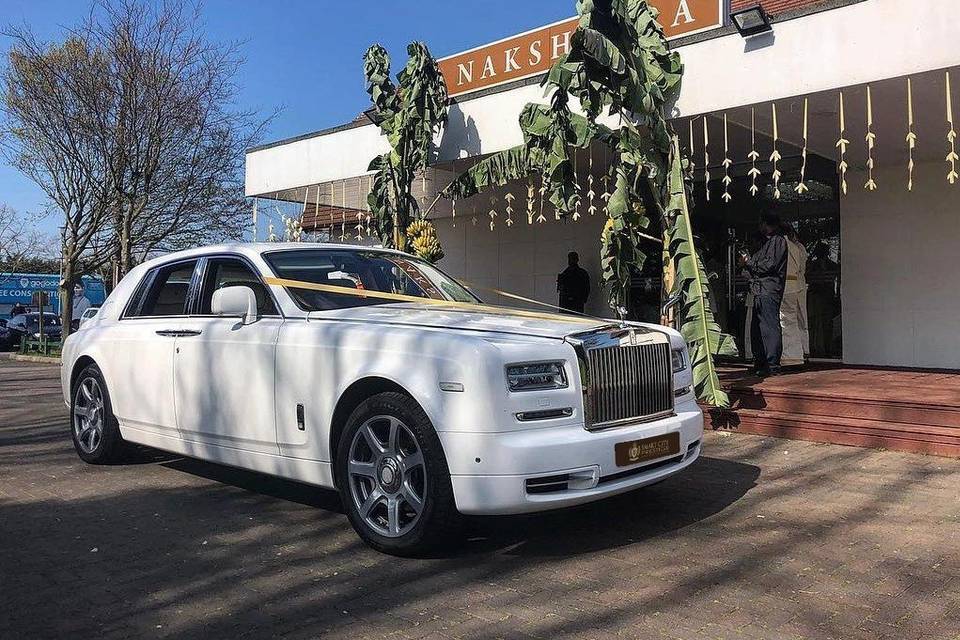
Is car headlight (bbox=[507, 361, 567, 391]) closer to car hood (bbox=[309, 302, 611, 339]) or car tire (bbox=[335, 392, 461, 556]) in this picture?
car hood (bbox=[309, 302, 611, 339])

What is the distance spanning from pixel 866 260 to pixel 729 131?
3.00m

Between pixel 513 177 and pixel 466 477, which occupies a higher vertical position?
Result: pixel 513 177

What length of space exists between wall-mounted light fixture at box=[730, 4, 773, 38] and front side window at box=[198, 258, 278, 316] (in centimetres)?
537

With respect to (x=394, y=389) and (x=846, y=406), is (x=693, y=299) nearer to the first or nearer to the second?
(x=846, y=406)

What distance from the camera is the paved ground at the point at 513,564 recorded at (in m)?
3.36

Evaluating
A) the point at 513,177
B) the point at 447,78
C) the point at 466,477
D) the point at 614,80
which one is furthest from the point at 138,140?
the point at 466,477

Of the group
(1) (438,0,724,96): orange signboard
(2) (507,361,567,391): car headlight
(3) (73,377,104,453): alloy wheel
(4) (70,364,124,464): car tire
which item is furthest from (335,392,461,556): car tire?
(1) (438,0,724,96): orange signboard

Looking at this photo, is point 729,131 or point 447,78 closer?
point 729,131

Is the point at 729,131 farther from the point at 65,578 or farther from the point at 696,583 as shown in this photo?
the point at 65,578

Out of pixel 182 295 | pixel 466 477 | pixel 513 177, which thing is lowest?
pixel 466 477

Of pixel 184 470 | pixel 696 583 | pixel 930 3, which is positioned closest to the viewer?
pixel 696 583

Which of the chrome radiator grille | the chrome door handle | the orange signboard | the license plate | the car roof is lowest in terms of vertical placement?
the license plate

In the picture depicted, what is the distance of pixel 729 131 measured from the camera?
9539 millimetres

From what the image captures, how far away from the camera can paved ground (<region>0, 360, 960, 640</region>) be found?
3355 mm
